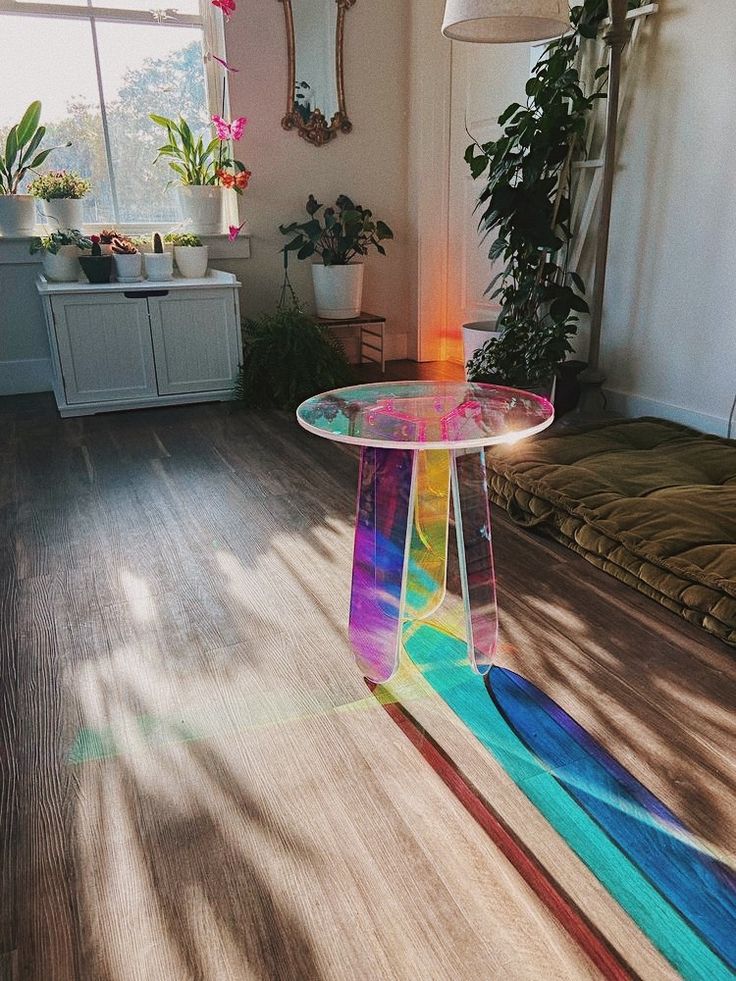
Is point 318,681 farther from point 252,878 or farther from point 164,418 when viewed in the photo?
point 164,418

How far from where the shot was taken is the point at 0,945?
961 millimetres

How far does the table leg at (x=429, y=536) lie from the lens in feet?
5.33

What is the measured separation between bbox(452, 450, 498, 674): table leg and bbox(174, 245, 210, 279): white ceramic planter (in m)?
2.71

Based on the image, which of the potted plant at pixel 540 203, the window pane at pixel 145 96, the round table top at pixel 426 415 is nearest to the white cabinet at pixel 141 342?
the window pane at pixel 145 96

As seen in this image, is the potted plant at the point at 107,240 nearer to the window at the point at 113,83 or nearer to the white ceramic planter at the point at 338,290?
the window at the point at 113,83

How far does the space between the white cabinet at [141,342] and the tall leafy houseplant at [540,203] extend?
1.28m

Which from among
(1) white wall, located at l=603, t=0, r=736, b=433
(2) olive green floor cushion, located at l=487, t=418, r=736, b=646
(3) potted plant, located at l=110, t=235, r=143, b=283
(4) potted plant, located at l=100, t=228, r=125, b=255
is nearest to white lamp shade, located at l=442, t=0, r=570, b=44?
(1) white wall, located at l=603, t=0, r=736, b=433

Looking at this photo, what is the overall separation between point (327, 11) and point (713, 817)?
14.1 ft

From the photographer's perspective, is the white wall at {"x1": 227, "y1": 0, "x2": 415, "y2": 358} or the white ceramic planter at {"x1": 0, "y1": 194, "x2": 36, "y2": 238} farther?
the white wall at {"x1": 227, "y1": 0, "x2": 415, "y2": 358}

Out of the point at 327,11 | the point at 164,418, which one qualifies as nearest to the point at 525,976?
the point at 164,418

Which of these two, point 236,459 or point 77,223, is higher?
point 77,223

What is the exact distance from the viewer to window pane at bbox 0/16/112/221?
358cm

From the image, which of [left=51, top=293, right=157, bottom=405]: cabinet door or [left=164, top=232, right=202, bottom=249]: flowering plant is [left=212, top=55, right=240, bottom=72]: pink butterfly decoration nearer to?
[left=164, top=232, right=202, bottom=249]: flowering plant

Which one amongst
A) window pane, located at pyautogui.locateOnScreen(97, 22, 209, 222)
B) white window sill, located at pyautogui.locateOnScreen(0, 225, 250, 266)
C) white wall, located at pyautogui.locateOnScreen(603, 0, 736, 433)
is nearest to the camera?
white wall, located at pyautogui.locateOnScreen(603, 0, 736, 433)
